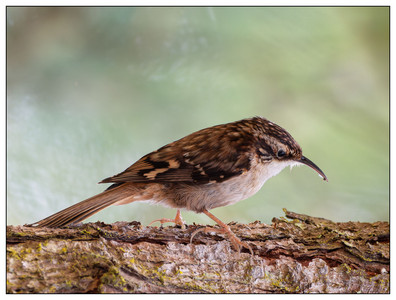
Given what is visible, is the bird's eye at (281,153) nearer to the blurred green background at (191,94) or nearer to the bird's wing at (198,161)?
the bird's wing at (198,161)

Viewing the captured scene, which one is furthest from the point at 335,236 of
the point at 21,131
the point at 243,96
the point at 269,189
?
the point at 21,131

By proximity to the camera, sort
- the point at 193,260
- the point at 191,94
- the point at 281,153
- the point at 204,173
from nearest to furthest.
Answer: the point at 193,260, the point at 204,173, the point at 281,153, the point at 191,94

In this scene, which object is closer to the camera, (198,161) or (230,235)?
(230,235)

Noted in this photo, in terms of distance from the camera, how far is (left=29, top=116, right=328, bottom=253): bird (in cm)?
162

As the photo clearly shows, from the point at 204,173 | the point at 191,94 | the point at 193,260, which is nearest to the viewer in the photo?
the point at 193,260

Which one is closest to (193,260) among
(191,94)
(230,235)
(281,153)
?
(230,235)

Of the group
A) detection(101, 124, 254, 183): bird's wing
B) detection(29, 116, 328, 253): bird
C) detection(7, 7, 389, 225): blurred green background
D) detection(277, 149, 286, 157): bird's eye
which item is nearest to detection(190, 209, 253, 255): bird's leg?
detection(29, 116, 328, 253): bird

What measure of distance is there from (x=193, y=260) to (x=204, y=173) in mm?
356

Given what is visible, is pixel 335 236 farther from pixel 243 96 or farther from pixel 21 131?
pixel 21 131

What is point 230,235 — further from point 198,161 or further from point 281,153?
point 281,153

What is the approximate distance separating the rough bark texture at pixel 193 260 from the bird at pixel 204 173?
12cm

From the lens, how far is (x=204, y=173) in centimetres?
163

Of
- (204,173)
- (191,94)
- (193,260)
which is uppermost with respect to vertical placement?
(191,94)

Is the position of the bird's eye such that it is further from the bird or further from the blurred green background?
the blurred green background
